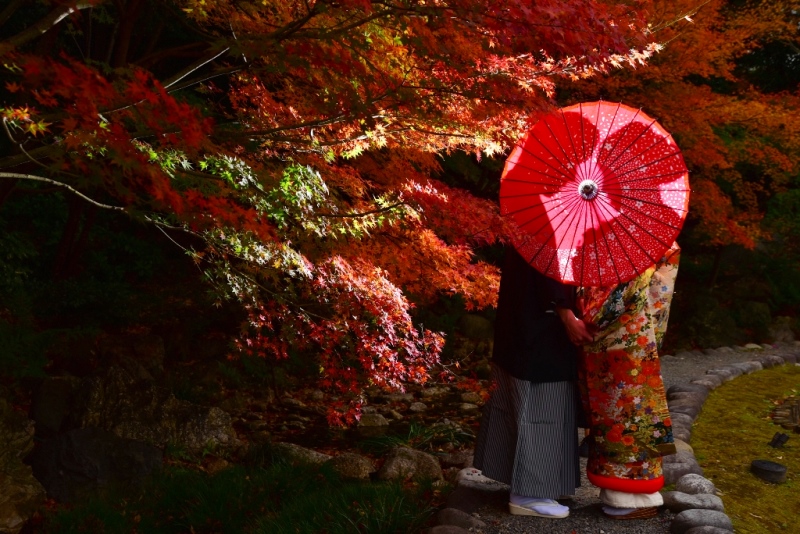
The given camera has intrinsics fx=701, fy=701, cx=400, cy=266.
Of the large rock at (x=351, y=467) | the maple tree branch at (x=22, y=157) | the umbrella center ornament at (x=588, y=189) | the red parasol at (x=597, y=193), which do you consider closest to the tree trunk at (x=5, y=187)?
the maple tree branch at (x=22, y=157)

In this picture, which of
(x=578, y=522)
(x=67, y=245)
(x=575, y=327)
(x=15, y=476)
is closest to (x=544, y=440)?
(x=578, y=522)

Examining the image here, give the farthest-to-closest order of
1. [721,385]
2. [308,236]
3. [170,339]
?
[170,339]
[721,385]
[308,236]

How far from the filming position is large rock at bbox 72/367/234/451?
5961mm

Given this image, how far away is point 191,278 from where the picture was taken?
36.0ft

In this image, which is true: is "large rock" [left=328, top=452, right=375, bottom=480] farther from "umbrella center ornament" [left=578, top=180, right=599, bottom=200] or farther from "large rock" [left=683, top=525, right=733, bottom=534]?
"umbrella center ornament" [left=578, top=180, right=599, bottom=200]

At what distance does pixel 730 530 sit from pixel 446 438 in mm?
3446

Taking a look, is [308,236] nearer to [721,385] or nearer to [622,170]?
[622,170]

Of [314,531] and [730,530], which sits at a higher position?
[730,530]

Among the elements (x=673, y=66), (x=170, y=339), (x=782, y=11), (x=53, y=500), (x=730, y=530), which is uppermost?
(x=782, y=11)

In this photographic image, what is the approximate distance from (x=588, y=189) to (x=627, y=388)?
0.98m

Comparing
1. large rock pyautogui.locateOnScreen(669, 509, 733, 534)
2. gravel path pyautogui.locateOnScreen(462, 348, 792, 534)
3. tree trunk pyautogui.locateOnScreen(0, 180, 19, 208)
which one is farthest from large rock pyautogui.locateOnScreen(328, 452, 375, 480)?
tree trunk pyautogui.locateOnScreen(0, 180, 19, 208)

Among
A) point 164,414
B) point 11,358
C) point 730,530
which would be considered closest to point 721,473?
point 730,530

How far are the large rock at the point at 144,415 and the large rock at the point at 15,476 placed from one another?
0.61 metres

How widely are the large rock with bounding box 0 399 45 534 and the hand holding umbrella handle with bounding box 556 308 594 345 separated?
3943mm
